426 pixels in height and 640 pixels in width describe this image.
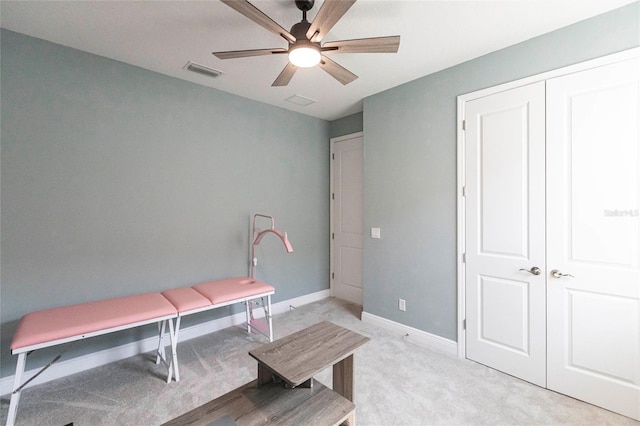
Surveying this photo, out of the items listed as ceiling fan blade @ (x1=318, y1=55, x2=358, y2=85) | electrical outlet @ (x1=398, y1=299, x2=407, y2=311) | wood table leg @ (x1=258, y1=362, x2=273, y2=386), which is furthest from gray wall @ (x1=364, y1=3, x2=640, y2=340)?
wood table leg @ (x1=258, y1=362, x2=273, y2=386)

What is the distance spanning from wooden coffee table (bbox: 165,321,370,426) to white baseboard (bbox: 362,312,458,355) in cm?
142

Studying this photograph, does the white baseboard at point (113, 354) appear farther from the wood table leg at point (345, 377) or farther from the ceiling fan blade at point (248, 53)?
the ceiling fan blade at point (248, 53)

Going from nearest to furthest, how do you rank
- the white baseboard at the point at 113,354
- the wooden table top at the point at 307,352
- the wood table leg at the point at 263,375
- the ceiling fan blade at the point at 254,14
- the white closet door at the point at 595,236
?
1. the ceiling fan blade at the point at 254,14
2. the wooden table top at the point at 307,352
3. the wood table leg at the point at 263,375
4. the white closet door at the point at 595,236
5. the white baseboard at the point at 113,354

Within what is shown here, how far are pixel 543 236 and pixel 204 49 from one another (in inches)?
127

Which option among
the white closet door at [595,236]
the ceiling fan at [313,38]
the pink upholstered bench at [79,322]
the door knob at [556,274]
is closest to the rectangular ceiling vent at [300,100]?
the ceiling fan at [313,38]

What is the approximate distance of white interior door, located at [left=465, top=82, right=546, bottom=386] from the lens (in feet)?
7.34

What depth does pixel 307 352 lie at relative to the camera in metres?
1.66

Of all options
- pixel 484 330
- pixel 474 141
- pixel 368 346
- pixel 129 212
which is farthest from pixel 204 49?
pixel 484 330

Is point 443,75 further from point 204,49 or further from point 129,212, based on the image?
point 129,212

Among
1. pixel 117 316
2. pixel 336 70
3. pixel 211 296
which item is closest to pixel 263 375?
pixel 211 296

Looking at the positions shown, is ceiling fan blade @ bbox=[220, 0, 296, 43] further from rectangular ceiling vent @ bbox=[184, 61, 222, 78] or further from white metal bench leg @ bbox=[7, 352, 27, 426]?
white metal bench leg @ bbox=[7, 352, 27, 426]

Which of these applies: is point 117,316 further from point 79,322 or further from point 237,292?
point 237,292

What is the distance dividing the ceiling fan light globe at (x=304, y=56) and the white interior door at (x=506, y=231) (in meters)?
1.64

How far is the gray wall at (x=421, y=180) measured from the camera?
2.42 meters
